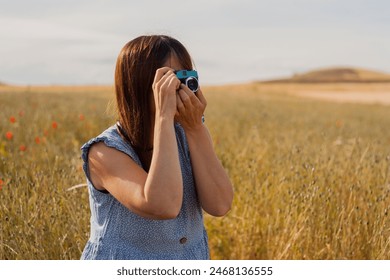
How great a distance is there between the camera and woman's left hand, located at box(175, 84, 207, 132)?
1.71m

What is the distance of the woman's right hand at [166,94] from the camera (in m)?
1.66

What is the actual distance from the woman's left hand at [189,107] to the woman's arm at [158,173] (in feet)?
0.15

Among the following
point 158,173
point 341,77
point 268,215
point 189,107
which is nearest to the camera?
point 158,173

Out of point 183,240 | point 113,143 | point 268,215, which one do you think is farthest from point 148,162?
point 268,215

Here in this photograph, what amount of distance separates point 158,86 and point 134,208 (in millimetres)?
377

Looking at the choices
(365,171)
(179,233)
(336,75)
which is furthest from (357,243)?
(336,75)

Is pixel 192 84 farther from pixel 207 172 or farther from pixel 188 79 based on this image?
pixel 207 172

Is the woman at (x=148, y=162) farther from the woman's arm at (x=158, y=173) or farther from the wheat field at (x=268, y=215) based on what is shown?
the wheat field at (x=268, y=215)

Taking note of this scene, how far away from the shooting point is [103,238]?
1.85 meters

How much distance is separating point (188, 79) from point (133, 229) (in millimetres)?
531

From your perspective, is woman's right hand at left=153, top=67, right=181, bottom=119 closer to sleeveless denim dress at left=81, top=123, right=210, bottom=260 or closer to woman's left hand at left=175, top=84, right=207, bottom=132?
woman's left hand at left=175, top=84, right=207, bottom=132

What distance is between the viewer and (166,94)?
5.45 feet

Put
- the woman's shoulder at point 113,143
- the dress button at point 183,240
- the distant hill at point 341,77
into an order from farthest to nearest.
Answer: the distant hill at point 341,77 < the dress button at point 183,240 < the woman's shoulder at point 113,143

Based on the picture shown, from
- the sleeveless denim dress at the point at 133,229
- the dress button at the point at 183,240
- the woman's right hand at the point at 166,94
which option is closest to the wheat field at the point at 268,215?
the sleeveless denim dress at the point at 133,229
